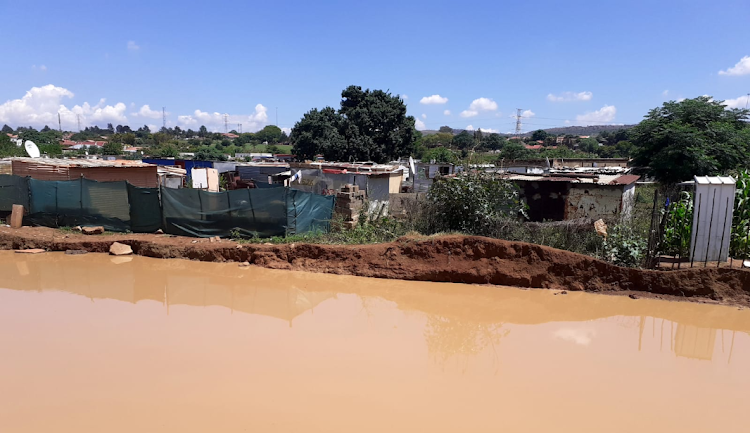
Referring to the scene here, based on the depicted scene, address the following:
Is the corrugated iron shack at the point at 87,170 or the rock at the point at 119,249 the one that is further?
the corrugated iron shack at the point at 87,170

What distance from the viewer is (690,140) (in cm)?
1778

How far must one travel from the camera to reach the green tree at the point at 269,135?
10338 cm

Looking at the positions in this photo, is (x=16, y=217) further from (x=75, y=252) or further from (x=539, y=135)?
(x=539, y=135)

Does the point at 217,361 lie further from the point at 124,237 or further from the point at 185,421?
the point at 124,237

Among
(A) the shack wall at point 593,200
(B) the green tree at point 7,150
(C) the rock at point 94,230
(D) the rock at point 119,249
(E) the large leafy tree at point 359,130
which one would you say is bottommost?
(D) the rock at point 119,249

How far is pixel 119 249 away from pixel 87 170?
626cm

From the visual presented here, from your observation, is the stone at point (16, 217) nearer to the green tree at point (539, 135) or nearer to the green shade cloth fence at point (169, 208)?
the green shade cloth fence at point (169, 208)

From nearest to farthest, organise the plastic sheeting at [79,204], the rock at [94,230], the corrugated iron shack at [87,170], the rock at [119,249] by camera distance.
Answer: the rock at [119,249] → the rock at [94,230] → the plastic sheeting at [79,204] → the corrugated iron shack at [87,170]

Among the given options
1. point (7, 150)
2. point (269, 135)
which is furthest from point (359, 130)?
point (269, 135)

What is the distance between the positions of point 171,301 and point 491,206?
274 inches

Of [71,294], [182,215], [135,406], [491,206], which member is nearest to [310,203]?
[182,215]

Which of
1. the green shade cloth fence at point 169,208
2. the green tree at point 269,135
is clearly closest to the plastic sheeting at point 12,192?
the green shade cloth fence at point 169,208

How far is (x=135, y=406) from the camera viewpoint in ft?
15.8

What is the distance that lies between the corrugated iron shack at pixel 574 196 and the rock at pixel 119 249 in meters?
10.3
